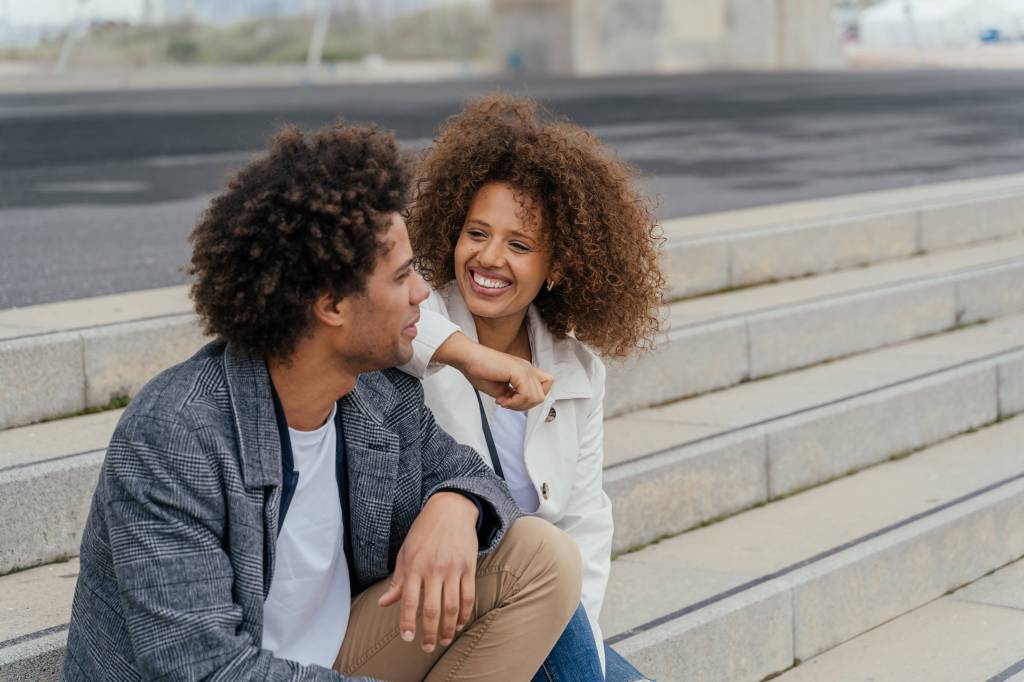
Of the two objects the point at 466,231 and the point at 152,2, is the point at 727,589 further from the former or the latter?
the point at 152,2

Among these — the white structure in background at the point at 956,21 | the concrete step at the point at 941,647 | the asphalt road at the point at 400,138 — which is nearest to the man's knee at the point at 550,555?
the asphalt road at the point at 400,138

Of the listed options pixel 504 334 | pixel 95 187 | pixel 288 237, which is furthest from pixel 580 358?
pixel 95 187

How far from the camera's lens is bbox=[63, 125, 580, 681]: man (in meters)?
2.14

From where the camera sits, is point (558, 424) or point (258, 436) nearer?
point (258, 436)

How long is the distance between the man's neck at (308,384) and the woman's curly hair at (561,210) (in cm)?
90

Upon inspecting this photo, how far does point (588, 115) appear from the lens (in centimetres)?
1353

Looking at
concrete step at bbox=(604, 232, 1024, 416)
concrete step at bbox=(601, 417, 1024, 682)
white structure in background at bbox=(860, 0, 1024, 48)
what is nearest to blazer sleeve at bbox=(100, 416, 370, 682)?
concrete step at bbox=(601, 417, 1024, 682)

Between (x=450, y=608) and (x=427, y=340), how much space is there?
614 millimetres

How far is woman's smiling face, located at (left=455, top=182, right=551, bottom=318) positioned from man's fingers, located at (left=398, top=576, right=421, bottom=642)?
828mm

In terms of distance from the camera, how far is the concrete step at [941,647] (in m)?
3.86

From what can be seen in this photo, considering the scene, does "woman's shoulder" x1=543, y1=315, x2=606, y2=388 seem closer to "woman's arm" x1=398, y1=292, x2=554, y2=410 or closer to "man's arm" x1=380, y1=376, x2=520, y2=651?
"woman's arm" x1=398, y1=292, x2=554, y2=410

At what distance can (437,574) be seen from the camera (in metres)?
2.47

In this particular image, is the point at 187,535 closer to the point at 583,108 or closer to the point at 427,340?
the point at 427,340

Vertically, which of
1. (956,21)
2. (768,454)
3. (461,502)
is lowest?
(768,454)
